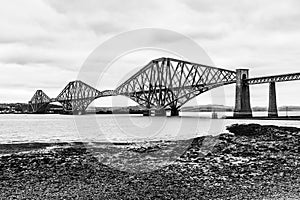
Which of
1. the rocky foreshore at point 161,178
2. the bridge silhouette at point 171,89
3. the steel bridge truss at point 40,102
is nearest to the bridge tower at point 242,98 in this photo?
the bridge silhouette at point 171,89

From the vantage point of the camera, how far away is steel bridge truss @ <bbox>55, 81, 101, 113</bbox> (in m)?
156

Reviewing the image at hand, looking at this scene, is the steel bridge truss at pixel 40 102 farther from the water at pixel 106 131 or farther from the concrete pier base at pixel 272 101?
the concrete pier base at pixel 272 101

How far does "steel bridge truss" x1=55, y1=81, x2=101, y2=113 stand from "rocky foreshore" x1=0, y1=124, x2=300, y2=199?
12994cm

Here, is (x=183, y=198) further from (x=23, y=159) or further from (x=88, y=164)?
(x=23, y=159)

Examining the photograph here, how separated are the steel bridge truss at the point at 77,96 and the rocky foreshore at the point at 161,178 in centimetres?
12994

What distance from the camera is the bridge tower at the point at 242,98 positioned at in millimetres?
88438

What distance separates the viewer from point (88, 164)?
1777 cm

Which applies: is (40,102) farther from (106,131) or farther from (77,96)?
(106,131)

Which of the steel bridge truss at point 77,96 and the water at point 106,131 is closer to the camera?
the water at point 106,131

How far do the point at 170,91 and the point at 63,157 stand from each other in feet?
336

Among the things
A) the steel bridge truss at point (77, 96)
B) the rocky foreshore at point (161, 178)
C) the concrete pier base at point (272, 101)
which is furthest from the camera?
the steel bridge truss at point (77, 96)

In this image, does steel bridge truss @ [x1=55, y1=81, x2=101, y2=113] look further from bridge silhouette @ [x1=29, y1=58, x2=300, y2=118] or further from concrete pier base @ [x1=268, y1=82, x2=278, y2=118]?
concrete pier base @ [x1=268, y1=82, x2=278, y2=118]

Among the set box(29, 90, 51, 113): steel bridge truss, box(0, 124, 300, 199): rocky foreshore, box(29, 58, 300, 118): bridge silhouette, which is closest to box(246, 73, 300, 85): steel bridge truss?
box(29, 58, 300, 118): bridge silhouette

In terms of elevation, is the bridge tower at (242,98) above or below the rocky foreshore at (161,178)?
above
